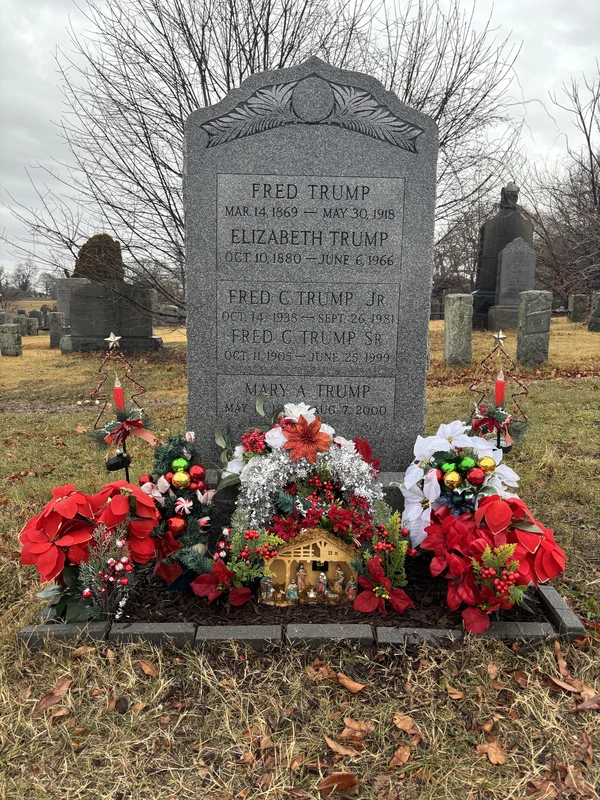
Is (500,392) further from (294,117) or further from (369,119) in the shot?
(294,117)

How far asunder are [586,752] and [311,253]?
283 centimetres

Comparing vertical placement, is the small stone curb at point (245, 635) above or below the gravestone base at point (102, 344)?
below

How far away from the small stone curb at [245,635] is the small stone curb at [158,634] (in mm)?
47

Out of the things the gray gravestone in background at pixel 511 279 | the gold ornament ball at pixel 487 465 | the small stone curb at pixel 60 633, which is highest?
the gray gravestone in background at pixel 511 279

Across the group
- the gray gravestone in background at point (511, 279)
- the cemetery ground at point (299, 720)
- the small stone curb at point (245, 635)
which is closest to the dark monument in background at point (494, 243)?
the gray gravestone in background at point (511, 279)

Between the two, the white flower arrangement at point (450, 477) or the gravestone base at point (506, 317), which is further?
the gravestone base at point (506, 317)

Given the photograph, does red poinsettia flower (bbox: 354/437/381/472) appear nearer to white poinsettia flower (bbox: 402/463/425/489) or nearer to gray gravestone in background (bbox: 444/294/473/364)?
white poinsettia flower (bbox: 402/463/425/489)

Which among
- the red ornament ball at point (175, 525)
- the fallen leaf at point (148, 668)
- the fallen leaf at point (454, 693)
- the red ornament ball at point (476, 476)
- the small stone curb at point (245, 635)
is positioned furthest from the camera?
the red ornament ball at point (175, 525)

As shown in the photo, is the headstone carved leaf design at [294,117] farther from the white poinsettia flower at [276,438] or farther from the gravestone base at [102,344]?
the gravestone base at [102,344]

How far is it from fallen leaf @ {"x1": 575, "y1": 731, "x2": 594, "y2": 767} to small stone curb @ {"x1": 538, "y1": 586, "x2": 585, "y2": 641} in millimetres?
577

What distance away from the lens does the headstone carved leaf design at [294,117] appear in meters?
3.44

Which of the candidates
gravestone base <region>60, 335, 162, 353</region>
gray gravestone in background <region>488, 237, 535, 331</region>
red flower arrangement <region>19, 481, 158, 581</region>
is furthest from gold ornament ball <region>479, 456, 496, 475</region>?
gray gravestone in background <region>488, 237, 535, 331</region>

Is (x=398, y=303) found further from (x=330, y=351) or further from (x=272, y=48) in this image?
(x=272, y=48)

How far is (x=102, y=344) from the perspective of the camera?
13961 mm
